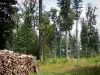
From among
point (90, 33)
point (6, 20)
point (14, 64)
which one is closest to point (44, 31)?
point (6, 20)

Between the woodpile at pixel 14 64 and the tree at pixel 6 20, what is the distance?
13.4m

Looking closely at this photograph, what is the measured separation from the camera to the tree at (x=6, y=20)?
108ft

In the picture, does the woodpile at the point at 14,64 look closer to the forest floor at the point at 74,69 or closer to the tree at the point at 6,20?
the forest floor at the point at 74,69

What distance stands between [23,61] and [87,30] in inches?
2642

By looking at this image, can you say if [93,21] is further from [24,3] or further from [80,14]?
[24,3]

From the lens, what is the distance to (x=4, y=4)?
1353 inches

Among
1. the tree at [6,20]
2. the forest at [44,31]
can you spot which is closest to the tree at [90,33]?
the forest at [44,31]

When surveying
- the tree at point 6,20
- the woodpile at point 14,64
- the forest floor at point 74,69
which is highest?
the tree at point 6,20

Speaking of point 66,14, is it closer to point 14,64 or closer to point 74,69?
point 74,69

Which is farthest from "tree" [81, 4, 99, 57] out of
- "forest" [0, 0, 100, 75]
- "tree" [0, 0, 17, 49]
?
"tree" [0, 0, 17, 49]

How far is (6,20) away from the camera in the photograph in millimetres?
34219

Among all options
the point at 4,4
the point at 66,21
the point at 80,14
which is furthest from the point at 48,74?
the point at 80,14

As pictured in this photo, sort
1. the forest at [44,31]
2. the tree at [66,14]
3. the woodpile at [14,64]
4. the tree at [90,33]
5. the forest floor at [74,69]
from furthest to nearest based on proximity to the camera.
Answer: the tree at [90,33] → the tree at [66,14] → the forest at [44,31] → the forest floor at [74,69] → the woodpile at [14,64]

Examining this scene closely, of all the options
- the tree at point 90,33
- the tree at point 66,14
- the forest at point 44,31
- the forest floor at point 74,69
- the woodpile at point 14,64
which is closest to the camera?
the woodpile at point 14,64
